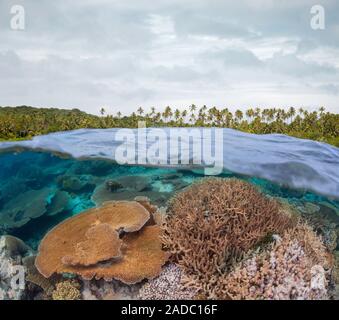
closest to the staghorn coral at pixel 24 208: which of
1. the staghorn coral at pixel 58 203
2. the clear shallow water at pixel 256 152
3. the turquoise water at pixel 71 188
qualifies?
the turquoise water at pixel 71 188

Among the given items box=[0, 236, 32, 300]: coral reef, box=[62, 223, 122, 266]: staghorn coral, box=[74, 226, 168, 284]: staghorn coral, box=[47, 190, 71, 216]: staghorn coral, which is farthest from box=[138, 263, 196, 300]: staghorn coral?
box=[47, 190, 71, 216]: staghorn coral

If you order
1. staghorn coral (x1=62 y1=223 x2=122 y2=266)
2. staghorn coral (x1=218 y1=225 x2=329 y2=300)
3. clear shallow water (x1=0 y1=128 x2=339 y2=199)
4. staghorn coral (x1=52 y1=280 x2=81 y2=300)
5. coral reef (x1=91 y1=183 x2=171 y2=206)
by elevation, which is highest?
clear shallow water (x1=0 y1=128 x2=339 y2=199)

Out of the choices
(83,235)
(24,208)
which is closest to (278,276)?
Answer: (83,235)

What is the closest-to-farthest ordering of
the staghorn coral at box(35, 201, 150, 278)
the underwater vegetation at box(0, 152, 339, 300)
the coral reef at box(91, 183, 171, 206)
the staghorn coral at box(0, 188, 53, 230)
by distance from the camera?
1. the underwater vegetation at box(0, 152, 339, 300)
2. the staghorn coral at box(35, 201, 150, 278)
3. the coral reef at box(91, 183, 171, 206)
4. the staghorn coral at box(0, 188, 53, 230)

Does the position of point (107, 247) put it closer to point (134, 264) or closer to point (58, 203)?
point (134, 264)

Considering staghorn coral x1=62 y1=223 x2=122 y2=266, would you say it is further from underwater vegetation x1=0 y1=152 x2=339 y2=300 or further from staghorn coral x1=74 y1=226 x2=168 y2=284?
Answer: staghorn coral x1=74 y1=226 x2=168 y2=284

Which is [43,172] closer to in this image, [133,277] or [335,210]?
[133,277]
